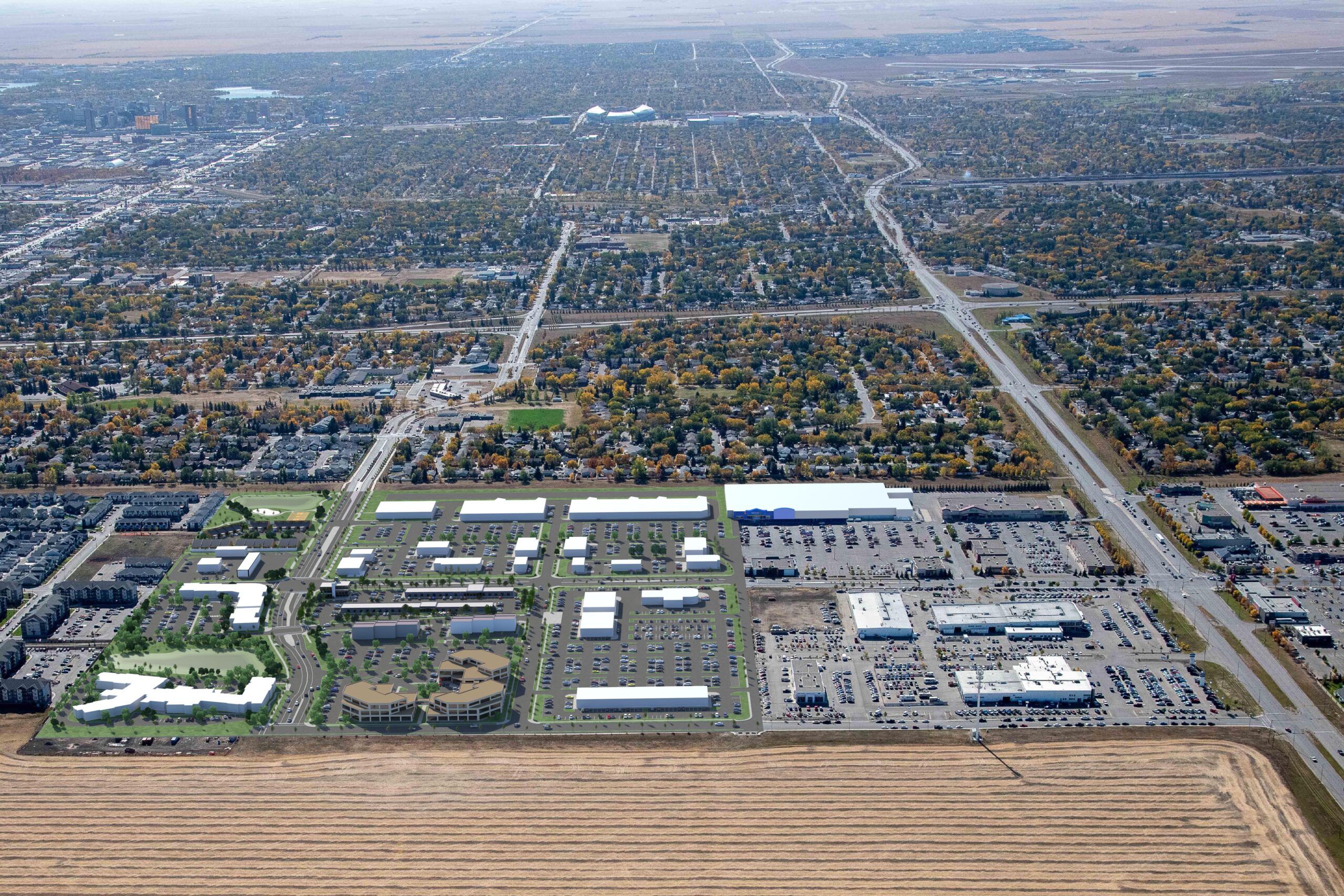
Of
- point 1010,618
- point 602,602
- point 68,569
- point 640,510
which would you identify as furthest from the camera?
point 640,510

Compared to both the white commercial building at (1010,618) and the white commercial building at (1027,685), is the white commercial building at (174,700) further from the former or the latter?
the white commercial building at (1010,618)

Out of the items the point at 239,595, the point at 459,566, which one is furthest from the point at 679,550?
the point at 239,595

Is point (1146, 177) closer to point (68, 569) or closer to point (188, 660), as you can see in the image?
point (68, 569)

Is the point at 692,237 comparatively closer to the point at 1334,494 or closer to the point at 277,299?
the point at 277,299

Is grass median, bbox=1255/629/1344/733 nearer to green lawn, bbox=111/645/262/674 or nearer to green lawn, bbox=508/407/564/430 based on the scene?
green lawn, bbox=508/407/564/430

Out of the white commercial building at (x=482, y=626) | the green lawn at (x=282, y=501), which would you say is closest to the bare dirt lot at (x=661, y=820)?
the white commercial building at (x=482, y=626)

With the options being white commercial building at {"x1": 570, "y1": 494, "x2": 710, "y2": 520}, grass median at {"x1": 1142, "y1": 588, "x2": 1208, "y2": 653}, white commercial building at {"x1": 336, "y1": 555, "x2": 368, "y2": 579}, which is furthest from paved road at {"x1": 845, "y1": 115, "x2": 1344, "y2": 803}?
white commercial building at {"x1": 336, "y1": 555, "x2": 368, "y2": 579}
